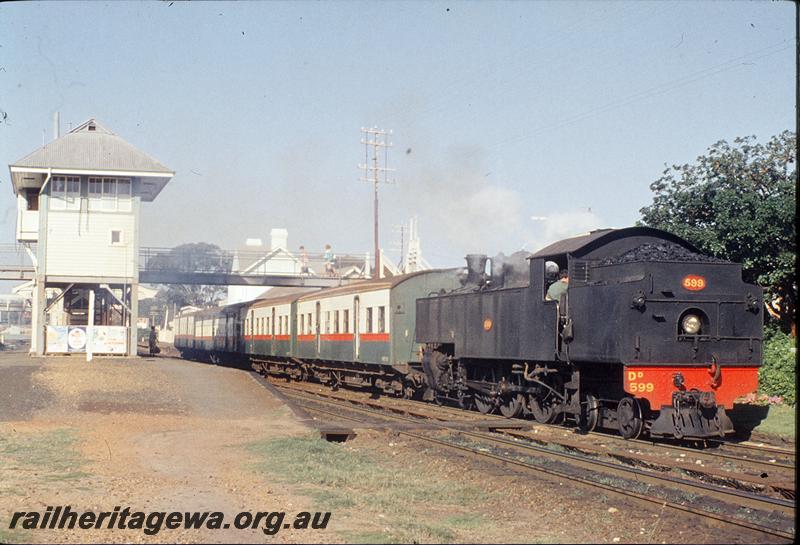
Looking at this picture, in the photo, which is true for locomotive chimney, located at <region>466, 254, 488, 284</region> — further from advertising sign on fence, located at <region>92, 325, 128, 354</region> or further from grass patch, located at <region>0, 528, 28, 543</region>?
advertising sign on fence, located at <region>92, 325, 128, 354</region>

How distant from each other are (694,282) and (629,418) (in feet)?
8.03

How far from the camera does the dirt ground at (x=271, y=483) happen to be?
25.7ft

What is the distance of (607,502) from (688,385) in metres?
5.20

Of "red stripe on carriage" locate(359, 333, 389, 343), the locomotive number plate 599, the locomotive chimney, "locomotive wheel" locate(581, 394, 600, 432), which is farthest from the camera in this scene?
"red stripe on carriage" locate(359, 333, 389, 343)

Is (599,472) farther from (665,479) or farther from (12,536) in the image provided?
(12,536)

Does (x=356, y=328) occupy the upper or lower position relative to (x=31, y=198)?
lower

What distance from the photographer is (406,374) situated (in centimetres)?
2366

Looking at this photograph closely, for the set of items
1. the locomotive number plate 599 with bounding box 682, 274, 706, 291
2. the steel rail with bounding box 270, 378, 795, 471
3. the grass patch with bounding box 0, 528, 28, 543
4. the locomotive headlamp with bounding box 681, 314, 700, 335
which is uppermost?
the locomotive number plate 599 with bounding box 682, 274, 706, 291

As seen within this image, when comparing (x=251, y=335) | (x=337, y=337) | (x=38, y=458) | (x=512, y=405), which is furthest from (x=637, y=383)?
(x=251, y=335)

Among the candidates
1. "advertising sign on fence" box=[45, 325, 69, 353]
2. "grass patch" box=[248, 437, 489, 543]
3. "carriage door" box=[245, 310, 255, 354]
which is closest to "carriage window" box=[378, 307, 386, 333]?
"grass patch" box=[248, 437, 489, 543]

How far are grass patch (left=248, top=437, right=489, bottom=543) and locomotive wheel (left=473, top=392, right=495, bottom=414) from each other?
618cm

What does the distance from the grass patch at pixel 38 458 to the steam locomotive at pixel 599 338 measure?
26.5ft

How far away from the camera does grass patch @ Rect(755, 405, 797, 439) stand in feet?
51.5

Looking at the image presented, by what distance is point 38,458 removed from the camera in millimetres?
12477
